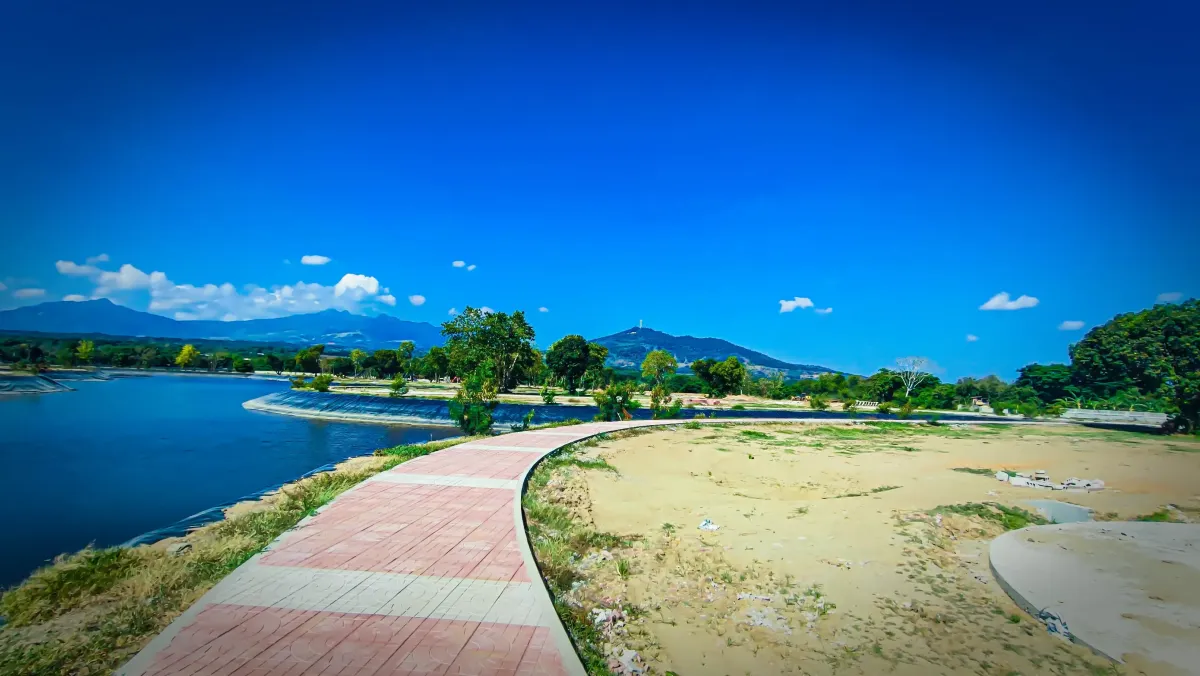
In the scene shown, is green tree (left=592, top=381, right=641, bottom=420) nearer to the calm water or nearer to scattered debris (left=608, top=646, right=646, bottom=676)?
the calm water

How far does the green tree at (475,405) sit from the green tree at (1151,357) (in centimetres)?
2888

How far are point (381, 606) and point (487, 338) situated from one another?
41.0 metres

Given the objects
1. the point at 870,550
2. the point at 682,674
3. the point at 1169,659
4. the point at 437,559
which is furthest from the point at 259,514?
the point at 1169,659

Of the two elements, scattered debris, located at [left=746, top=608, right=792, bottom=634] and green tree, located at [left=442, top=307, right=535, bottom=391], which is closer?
scattered debris, located at [left=746, top=608, right=792, bottom=634]

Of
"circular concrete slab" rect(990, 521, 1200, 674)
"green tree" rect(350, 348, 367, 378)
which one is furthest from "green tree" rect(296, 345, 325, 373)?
"circular concrete slab" rect(990, 521, 1200, 674)

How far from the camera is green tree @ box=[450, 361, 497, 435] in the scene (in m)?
19.0

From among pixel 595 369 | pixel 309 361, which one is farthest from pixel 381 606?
pixel 309 361

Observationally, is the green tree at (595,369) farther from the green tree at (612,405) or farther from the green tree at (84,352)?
the green tree at (84,352)

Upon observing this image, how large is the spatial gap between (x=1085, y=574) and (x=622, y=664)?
594 centimetres

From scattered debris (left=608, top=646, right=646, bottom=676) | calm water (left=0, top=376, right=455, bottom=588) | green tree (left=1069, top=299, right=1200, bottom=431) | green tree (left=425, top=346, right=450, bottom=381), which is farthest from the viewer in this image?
green tree (left=425, top=346, right=450, bottom=381)

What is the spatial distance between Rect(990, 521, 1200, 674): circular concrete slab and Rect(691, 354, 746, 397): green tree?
50.1 metres

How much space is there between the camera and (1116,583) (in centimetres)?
587

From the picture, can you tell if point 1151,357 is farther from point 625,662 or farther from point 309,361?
point 309,361

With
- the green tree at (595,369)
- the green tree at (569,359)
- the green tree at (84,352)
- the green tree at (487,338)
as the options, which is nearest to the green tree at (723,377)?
the green tree at (595,369)
